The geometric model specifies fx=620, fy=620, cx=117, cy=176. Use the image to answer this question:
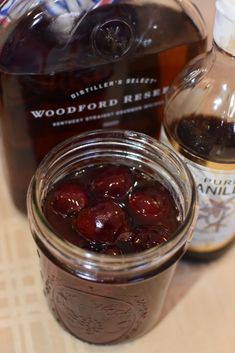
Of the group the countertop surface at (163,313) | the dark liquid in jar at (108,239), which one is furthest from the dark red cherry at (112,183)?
the countertop surface at (163,313)

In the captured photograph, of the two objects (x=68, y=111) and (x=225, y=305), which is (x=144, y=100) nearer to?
(x=68, y=111)

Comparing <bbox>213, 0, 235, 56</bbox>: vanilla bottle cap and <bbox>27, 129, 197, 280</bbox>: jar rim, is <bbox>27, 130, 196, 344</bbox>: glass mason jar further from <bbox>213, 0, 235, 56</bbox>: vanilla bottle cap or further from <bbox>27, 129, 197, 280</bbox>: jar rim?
<bbox>213, 0, 235, 56</bbox>: vanilla bottle cap

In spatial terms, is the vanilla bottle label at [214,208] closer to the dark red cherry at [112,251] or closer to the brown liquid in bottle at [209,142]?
the brown liquid in bottle at [209,142]

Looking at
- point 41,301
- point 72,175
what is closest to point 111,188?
point 72,175

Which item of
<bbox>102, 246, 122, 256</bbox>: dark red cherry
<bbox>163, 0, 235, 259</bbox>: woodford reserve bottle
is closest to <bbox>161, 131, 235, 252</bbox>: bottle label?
<bbox>163, 0, 235, 259</bbox>: woodford reserve bottle

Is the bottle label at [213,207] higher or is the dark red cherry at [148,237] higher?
the dark red cherry at [148,237]
